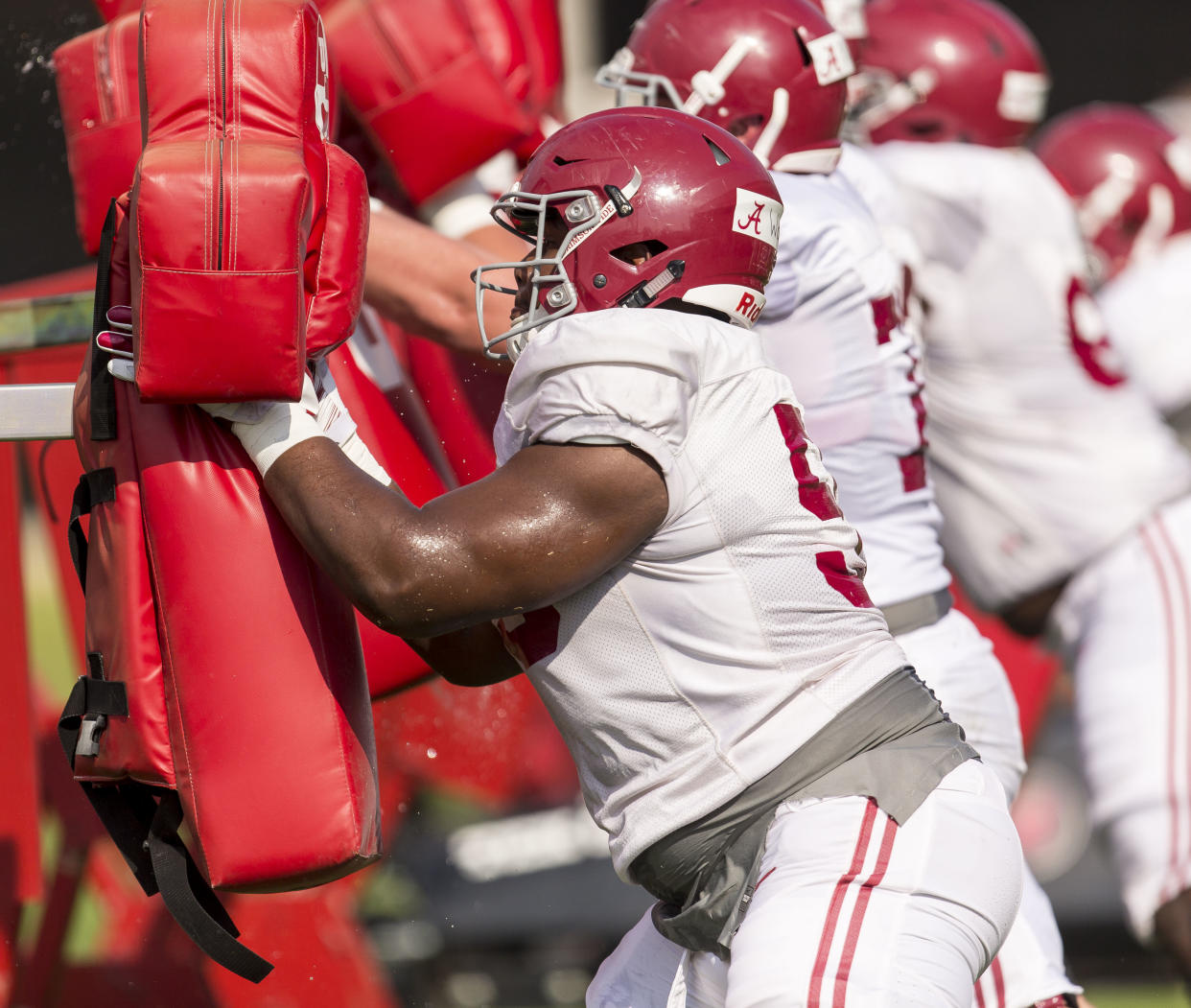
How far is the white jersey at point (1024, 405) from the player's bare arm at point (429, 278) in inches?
62.9

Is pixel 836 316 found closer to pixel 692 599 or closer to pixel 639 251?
pixel 639 251

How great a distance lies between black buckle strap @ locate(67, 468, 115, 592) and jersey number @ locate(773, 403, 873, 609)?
89 centimetres

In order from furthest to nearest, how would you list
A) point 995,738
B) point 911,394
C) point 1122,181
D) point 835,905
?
1. point 1122,181
2. point 911,394
3. point 995,738
4. point 835,905

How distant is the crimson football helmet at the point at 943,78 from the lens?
4250mm

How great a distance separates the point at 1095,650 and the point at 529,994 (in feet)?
6.57

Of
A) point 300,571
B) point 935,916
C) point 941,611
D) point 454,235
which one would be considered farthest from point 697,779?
point 454,235

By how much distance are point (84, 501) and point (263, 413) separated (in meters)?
0.35

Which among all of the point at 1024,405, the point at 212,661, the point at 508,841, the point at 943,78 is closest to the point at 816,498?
the point at 212,661

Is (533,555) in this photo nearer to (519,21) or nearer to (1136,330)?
(519,21)

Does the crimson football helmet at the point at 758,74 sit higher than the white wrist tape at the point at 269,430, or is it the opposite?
the white wrist tape at the point at 269,430

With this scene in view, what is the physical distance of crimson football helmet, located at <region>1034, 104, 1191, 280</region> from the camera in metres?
5.35

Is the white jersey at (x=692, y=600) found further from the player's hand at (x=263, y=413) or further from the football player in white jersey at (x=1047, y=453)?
the football player in white jersey at (x=1047, y=453)

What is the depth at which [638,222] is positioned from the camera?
1.94 metres

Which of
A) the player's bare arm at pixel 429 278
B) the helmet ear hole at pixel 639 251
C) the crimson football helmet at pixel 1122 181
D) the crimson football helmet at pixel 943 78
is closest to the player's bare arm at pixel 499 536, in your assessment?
the helmet ear hole at pixel 639 251
